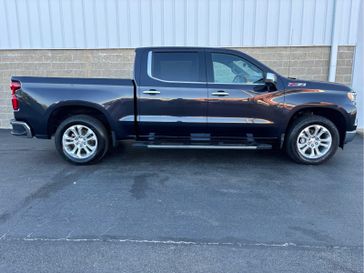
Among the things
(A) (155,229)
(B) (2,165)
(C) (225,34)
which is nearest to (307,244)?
(A) (155,229)

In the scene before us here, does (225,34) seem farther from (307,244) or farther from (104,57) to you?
(307,244)

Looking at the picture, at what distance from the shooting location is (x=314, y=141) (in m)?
5.52

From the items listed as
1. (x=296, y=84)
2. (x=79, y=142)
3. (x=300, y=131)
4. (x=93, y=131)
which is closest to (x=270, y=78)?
(x=296, y=84)

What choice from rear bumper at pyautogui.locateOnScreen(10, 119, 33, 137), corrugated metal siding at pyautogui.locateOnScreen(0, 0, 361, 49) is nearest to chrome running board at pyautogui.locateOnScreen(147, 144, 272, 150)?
rear bumper at pyautogui.locateOnScreen(10, 119, 33, 137)

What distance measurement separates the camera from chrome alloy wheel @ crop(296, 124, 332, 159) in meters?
5.48

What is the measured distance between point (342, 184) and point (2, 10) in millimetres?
8916

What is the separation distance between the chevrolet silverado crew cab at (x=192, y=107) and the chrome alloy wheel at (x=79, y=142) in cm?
2

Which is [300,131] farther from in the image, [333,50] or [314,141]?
[333,50]

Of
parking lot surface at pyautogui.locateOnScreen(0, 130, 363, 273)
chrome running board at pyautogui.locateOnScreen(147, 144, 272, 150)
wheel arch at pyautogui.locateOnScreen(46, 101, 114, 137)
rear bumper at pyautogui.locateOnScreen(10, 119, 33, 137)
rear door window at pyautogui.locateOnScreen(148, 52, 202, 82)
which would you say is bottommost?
parking lot surface at pyautogui.locateOnScreen(0, 130, 363, 273)

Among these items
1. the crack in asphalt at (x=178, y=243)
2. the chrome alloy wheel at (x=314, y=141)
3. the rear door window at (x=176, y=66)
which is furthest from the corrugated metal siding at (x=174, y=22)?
the crack in asphalt at (x=178, y=243)

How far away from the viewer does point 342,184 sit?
4.79 meters

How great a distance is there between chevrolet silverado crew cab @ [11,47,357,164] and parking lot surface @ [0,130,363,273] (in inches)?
17.2

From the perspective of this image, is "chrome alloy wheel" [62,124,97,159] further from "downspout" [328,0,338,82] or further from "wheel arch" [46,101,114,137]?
"downspout" [328,0,338,82]

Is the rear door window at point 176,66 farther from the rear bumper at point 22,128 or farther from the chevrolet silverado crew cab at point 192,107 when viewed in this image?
the rear bumper at point 22,128
